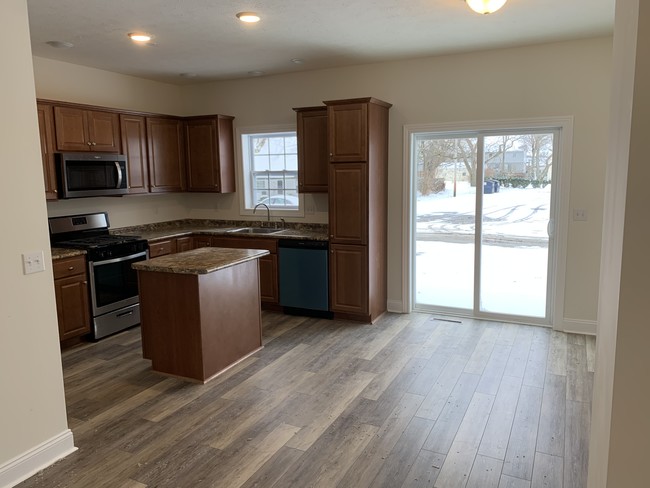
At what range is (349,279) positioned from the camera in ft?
16.8

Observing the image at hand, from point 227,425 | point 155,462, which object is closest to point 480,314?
point 227,425

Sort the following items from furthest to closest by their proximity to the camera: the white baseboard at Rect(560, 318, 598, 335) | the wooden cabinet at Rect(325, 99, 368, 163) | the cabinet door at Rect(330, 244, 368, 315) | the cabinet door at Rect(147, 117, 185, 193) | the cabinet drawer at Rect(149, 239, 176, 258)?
the cabinet door at Rect(147, 117, 185, 193) → the cabinet drawer at Rect(149, 239, 176, 258) → the cabinet door at Rect(330, 244, 368, 315) → the wooden cabinet at Rect(325, 99, 368, 163) → the white baseboard at Rect(560, 318, 598, 335)

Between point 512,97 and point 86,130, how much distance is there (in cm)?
429

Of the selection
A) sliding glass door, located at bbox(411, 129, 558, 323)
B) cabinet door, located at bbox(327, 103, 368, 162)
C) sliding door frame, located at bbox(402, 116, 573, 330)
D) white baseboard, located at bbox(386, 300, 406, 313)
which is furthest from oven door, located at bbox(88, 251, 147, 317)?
sliding glass door, located at bbox(411, 129, 558, 323)

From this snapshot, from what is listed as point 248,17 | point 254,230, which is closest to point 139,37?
point 248,17

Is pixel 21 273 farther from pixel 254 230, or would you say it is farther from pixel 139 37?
pixel 254 230

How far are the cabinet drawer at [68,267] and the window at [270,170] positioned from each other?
2.31 meters

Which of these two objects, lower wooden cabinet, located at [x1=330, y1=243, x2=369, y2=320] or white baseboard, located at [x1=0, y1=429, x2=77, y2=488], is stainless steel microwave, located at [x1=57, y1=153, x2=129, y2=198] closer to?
lower wooden cabinet, located at [x1=330, y1=243, x2=369, y2=320]

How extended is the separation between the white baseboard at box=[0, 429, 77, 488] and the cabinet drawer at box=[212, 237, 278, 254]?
298cm

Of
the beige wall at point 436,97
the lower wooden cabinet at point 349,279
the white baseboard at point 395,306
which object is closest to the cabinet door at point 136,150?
the beige wall at point 436,97

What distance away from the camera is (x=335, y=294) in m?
5.22

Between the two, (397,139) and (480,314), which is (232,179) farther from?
(480,314)

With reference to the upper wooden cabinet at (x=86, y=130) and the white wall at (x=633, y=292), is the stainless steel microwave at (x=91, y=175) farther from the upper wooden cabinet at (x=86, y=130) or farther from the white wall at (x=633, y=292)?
the white wall at (x=633, y=292)

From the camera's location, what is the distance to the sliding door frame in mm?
4543
